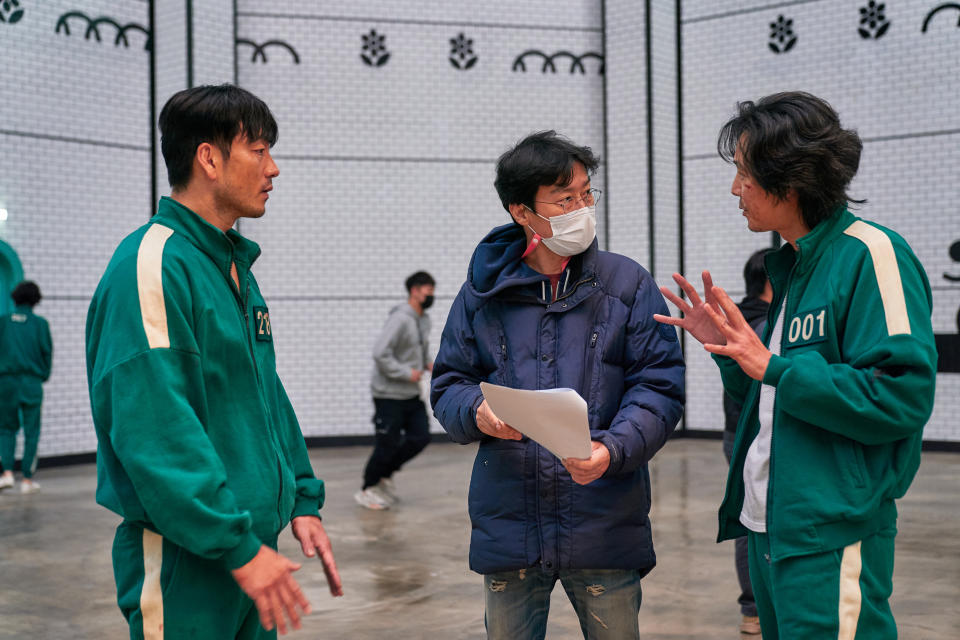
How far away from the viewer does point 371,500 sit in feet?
22.7

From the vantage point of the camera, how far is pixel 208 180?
187 centimetres

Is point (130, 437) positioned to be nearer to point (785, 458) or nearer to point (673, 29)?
point (785, 458)

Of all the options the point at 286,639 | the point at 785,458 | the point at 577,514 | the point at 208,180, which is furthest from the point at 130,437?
the point at 286,639

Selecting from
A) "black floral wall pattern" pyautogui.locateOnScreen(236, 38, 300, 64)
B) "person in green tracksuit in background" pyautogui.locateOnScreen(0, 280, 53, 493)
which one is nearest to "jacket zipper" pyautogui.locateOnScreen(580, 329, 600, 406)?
"person in green tracksuit in background" pyautogui.locateOnScreen(0, 280, 53, 493)

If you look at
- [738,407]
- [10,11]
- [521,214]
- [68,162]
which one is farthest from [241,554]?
[10,11]

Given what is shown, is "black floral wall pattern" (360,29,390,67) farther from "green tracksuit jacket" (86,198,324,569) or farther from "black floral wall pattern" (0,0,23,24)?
"green tracksuit jacket" (86,198,324,569)

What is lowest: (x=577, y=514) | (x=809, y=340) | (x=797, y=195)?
(x=577, y=514)

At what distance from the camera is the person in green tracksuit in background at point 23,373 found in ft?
24.7

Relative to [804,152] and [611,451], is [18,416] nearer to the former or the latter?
[611,451]

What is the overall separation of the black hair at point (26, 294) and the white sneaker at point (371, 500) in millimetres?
3289

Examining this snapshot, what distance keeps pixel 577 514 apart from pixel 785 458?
540 millimetres

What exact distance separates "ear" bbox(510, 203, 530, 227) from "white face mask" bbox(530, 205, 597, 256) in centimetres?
6

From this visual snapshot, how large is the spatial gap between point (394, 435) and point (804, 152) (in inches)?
209

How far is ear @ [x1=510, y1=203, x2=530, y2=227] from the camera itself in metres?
2.38
